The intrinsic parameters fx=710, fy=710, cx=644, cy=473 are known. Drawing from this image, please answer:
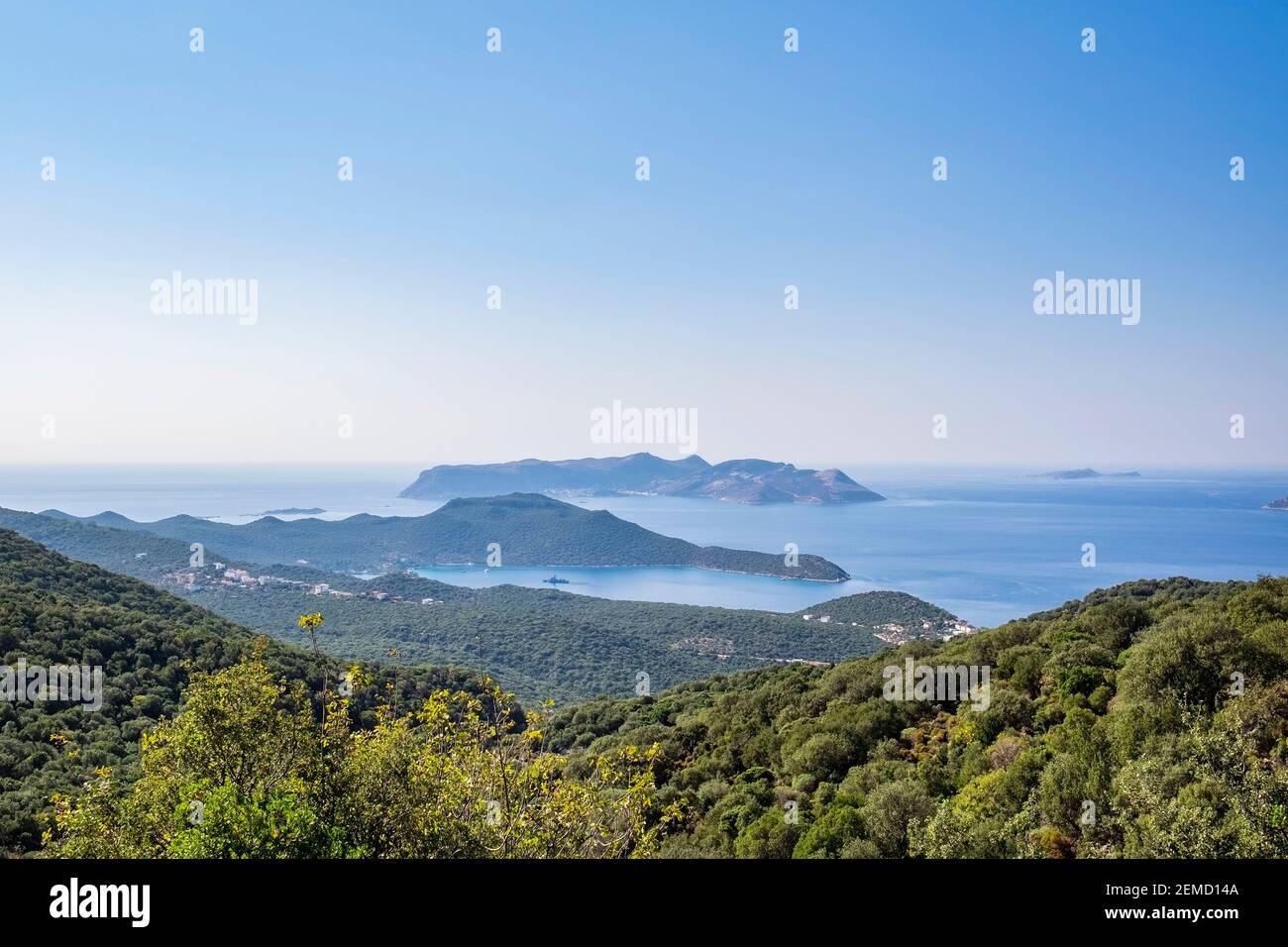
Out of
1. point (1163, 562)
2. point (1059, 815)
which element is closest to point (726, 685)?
point (1059, 815)

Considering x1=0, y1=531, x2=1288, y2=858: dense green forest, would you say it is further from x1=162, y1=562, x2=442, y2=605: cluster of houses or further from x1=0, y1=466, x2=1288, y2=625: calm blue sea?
x1=0, y1=466, x2=1288, y2=625: calm blue sea

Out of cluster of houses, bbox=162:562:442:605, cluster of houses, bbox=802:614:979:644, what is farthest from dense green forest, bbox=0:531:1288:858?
cluster of houses, bbox=162:562:442:605

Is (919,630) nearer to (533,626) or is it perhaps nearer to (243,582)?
(533,626)

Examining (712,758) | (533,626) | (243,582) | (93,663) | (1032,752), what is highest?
(1032,752)

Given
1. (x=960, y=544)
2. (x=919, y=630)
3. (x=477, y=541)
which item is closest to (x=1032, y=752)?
(x=919, y=630)
